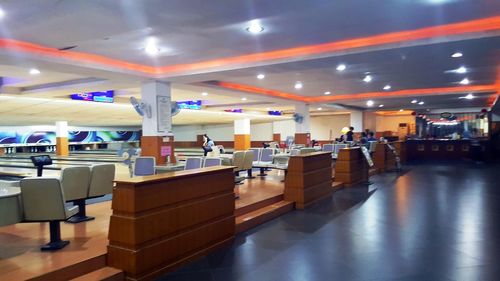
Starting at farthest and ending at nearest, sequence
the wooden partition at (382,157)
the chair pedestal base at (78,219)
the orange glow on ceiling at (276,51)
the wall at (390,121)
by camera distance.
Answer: the wall at (390,121) → the wooden partition at (382,157) → the orange glow on ceiling at (276,51) → the chair pedestal base at (78,219)

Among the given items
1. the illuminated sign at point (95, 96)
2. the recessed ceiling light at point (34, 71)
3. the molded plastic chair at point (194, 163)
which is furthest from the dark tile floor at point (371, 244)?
the illuminated sign at point (95, 96)

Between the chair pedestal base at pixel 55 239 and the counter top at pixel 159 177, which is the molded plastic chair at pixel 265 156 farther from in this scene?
the chair pedestal base at pixel 55 239

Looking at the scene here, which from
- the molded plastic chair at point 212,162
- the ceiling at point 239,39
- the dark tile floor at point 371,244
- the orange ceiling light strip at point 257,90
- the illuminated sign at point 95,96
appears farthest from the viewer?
the illuminated sign at point 95,96

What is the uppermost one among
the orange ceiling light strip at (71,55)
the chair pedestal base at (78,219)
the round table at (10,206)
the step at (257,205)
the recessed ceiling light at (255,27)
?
the recessed ceiling light at (255,27)

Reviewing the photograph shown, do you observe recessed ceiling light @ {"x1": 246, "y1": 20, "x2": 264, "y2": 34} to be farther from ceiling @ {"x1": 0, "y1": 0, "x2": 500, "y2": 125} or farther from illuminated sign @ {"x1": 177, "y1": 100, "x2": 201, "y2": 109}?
illuminated sign @ {"x1": 177, "y1": 100, "x2": 201, "y2": 109}

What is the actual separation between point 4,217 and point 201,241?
70.9 inches

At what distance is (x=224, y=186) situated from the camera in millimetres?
4277

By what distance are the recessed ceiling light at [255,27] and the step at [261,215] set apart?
259cm

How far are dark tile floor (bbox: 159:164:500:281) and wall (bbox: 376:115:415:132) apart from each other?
16584mm

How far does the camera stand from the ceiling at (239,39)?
4148mm

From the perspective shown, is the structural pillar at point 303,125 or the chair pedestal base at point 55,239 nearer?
the chair pedestal base at point 55,239

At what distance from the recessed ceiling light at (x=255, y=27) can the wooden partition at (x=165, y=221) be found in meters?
1.97

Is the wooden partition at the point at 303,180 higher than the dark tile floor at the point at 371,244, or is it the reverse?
the wooden partition at the point at 303,180

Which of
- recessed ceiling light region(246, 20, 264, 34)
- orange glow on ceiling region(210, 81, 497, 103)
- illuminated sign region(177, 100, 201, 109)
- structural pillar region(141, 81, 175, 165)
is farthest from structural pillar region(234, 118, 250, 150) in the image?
recessed ceiling light region(246, 20, 264, 34)
